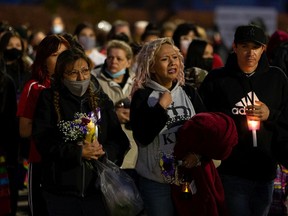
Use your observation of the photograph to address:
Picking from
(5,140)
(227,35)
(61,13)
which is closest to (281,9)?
(61,13)

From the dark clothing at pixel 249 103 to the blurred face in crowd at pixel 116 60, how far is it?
8.25 ft

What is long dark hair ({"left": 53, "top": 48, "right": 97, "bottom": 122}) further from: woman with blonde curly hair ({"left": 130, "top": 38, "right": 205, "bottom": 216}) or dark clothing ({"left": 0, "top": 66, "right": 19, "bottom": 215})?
dark clothing ({"left": 0, "top": 66, "right": 19, "bottom": 215})

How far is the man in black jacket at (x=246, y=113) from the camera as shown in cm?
667

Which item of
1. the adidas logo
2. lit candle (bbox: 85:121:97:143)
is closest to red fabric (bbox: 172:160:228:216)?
the adidas logo

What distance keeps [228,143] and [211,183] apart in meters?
0.30

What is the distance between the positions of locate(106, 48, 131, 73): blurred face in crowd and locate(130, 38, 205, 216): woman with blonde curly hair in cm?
260

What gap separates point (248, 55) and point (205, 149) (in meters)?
0.91

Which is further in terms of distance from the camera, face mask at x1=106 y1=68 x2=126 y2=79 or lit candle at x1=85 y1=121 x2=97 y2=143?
face mask at x1=106 y1=68 x2=126 y2=79

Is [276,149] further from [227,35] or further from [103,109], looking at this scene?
[227,35]

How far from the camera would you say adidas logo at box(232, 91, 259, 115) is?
6664 millimetres

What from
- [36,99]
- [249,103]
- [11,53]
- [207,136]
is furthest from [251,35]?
[11,53]

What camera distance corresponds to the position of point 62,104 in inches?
246

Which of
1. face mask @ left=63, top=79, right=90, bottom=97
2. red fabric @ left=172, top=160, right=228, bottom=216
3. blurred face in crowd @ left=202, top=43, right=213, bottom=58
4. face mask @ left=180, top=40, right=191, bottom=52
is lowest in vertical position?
red fabric @ left=172, top=160, right=228, bottom=216

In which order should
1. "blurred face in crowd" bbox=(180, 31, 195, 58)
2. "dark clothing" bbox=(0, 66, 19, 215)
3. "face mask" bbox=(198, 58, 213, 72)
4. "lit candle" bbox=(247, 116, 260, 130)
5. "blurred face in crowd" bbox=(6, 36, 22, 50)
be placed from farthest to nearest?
"blurred face in crowd" bbox=(180, 31, 195, 58)
"blurred face in crowd" bbox=(6, 36, 22, 50)
"face mask" bbox=(198, 58, 213, 72)
"dark clothing" bbox=(0, 66, 19, 215)
"lit candle" bbox=(247, 116, 260, 130)
